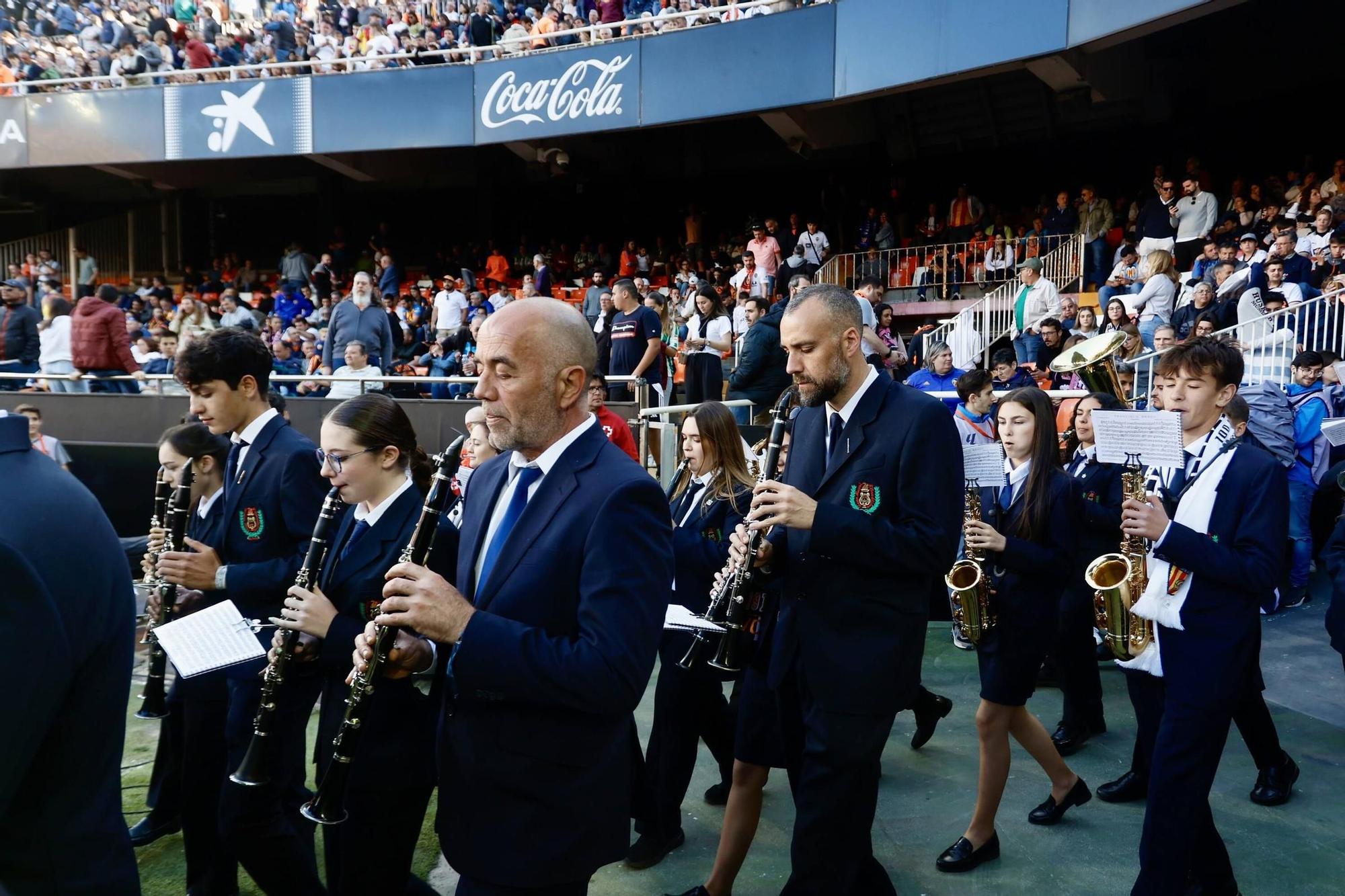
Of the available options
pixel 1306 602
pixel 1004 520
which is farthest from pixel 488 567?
pixel 1306 602

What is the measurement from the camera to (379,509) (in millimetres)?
3328

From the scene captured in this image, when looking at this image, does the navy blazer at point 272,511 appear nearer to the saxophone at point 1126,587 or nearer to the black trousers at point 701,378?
the saxophone at point 1126,587

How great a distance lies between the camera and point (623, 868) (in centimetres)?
437

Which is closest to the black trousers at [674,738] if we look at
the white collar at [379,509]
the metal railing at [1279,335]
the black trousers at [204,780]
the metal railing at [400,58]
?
the white collar at [379,509]

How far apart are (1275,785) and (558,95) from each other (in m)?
16.4

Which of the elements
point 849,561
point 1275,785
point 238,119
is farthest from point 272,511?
point 238,119

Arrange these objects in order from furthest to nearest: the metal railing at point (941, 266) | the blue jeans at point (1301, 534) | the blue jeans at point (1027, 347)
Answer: the metal railing at point (941, 266) < the blue jeans at point (1027, 347) < the blue jeans at point (1301, 534)

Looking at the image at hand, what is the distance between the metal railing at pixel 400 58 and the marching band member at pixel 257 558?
45.7 feet

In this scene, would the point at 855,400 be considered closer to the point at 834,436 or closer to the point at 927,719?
the point at 834,436

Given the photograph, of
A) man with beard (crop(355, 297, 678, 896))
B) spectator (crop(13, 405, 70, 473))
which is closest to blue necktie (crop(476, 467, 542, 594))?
man with beard (crop(355, 297, 678, 896))

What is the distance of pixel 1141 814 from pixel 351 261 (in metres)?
22.7

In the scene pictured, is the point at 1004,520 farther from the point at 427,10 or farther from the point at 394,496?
the point at 427,10

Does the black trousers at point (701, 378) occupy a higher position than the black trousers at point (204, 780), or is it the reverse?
the black trousers at point (701, 378)

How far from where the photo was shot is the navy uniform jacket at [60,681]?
1880 millimetres
